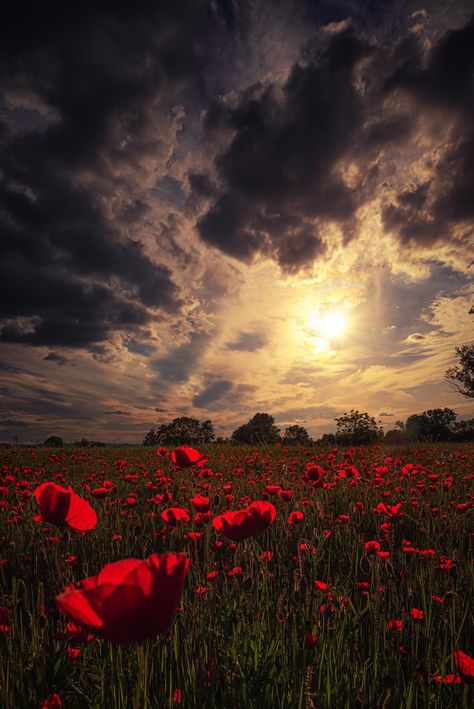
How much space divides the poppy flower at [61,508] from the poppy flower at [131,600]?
2.72 feet

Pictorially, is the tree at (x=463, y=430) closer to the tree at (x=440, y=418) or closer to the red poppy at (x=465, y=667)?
the tree at (x=440, y=418)

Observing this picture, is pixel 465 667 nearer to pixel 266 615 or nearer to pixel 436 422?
pixel 266 615

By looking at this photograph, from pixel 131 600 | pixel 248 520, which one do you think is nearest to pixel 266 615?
pixel 248 520

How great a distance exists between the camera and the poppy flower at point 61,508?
1.65 meters

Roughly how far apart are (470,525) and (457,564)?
1516 millimetres

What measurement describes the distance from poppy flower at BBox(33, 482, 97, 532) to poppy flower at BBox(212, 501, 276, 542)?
68 cm

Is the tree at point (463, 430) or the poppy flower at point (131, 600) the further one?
the tree at point (463, 430)

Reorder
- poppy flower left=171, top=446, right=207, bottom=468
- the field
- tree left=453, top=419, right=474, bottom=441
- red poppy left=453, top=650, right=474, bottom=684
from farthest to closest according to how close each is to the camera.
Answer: tree left=453, top=419, right=474, bottom=441, poppy flower left=171, top=446, right=207, bottom=468, the field, red poppy left=453, top=650, right=474, bottom=684

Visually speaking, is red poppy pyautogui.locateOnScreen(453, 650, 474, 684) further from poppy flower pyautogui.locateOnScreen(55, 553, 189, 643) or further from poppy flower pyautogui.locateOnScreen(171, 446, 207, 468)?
poppy flower pyautogui.locateOnScreen(171, 446, 207, 468)

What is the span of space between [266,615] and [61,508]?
167 centimetres

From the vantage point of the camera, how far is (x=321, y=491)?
6695mm

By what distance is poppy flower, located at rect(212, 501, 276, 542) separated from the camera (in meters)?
1.98

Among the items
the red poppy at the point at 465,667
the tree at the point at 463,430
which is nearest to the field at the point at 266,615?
the red poppy at the point at 465,667

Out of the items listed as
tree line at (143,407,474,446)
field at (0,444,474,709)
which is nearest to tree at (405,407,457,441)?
tree line at (143,407,474,446)
